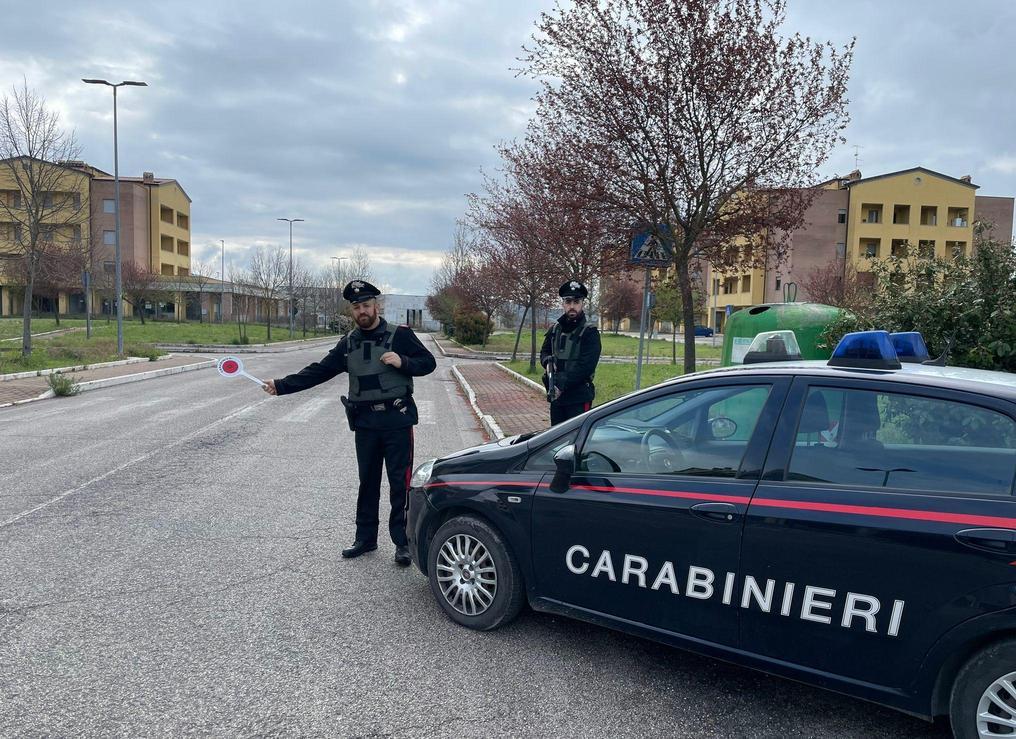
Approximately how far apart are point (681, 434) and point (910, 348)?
4.19ft

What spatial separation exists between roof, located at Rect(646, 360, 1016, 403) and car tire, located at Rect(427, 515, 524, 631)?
1373 mm

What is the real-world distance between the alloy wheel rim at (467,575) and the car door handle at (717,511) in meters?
1.23

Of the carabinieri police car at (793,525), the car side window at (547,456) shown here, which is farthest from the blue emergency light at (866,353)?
the car side window at (547,456)

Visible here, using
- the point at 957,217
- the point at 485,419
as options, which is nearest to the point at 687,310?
the point at 485,419

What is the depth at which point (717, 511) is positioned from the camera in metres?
3.01

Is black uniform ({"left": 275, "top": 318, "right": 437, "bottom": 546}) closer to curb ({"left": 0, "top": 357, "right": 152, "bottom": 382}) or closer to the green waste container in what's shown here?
the green waste container

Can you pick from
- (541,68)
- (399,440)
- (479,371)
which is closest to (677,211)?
(541,68)

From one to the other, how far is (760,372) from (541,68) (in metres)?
7.65

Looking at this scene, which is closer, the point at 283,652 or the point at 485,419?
the point at 283,652

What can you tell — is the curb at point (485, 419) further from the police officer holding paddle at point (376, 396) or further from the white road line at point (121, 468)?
the white road line at point (121, 468)

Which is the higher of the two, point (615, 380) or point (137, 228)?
point (137, 228)

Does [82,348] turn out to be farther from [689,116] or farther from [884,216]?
[884,216]

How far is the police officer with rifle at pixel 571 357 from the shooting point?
6.54 m

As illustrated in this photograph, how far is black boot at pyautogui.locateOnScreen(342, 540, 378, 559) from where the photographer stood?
5.05 metres
